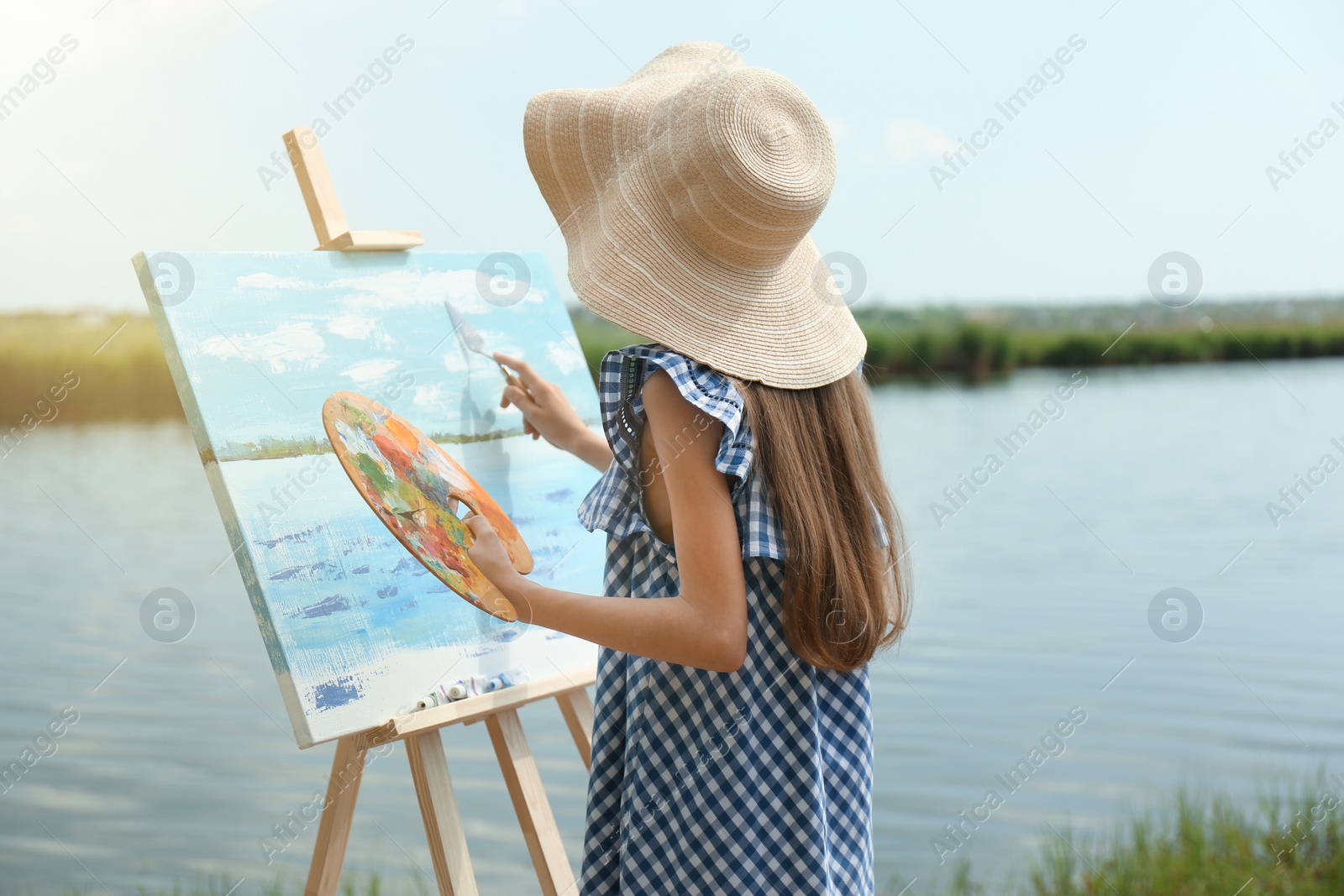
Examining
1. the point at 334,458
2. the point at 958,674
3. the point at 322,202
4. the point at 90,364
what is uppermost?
the point at 90,364

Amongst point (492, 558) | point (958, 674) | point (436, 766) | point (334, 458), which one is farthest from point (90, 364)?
point (492, 558)

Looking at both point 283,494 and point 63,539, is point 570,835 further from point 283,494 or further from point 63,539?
point 63,539

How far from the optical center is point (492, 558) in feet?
3.39

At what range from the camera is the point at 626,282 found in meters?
1.00

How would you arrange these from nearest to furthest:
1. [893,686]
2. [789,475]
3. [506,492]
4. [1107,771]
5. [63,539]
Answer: [789,475]
[506,492]
[1107,771]
[893,686]
[63,539]

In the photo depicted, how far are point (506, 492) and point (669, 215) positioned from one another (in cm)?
70

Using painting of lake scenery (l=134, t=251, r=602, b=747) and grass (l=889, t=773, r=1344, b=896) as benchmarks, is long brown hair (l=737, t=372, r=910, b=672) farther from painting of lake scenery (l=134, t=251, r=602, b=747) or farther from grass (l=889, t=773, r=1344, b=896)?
grass (l=889, t=773, r=1344, b=896)

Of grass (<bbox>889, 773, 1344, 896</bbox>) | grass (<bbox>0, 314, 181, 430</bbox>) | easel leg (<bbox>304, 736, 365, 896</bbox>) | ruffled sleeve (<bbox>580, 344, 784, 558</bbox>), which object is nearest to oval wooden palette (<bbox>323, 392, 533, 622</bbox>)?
ruffled sleeve (<bbox>580, 344, 784, 558</bbox>)

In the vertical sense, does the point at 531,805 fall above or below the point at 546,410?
below

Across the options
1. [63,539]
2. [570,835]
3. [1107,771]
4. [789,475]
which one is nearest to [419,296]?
[789,475]

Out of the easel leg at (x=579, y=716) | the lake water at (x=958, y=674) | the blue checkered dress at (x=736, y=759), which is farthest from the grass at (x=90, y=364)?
the blue checkered dress at (x=736, y=759)

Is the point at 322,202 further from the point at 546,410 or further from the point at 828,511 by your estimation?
the point at 828,511

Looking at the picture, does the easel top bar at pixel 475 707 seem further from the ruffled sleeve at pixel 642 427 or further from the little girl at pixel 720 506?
the ruffled sleeve at pixel 642 427

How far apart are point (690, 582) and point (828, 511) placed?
18cm
